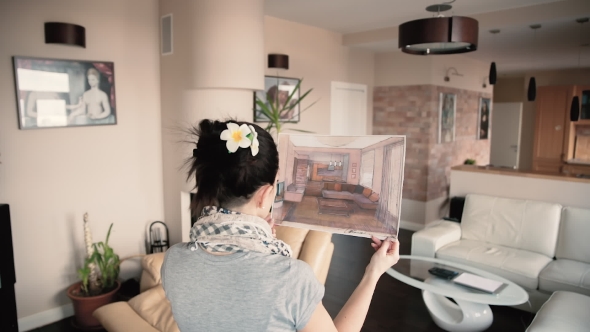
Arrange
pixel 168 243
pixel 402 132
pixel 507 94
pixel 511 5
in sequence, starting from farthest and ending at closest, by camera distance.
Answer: pixel 507 94
pixel 402 132
pixel 511 5
pixel 168 243

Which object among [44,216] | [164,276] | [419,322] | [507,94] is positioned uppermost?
[507,94]

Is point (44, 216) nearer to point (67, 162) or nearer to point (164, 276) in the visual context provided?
point (67, 162)

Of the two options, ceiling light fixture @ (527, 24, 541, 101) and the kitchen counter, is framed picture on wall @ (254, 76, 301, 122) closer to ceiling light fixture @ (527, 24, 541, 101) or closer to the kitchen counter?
the kitchen counter

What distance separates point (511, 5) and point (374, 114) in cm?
240

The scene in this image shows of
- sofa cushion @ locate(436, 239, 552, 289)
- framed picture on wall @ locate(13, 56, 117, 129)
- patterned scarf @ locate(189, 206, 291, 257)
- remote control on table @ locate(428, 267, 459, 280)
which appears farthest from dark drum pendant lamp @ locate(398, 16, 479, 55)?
framed picture on wall @ locate(13, 56, 117, 129)

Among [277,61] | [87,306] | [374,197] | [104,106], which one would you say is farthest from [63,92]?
[374,197]

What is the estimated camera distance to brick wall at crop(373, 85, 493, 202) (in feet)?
18.4

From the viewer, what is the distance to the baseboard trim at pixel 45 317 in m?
2.99

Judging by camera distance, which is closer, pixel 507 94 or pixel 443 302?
pixel 443 302

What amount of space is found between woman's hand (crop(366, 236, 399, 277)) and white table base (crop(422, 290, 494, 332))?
1979mm

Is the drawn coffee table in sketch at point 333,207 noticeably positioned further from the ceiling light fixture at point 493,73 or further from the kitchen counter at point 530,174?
the ceiling light fixture at point 493,73

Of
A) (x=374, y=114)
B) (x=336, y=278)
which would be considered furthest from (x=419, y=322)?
(x=374, y=114)

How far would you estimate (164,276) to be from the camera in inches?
39.8

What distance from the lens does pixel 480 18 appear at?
441 centimetres
